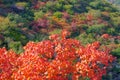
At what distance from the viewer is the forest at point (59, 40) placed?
45.7 ft

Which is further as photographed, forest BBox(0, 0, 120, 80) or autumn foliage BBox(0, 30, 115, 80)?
forest BBox(0, 0, 120, 80)

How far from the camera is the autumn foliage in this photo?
13312 mm

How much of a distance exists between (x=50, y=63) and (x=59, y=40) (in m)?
2.90

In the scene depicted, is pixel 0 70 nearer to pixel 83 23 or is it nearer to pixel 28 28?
pixel 28 28

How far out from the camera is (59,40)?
16.6 m

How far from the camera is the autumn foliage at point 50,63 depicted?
13.3 meters

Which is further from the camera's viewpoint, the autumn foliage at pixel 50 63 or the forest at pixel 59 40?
the forest at pixel 59 40

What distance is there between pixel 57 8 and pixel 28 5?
329 centimetres

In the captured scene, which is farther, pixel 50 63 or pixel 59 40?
pixel 59 40

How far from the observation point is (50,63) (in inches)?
545

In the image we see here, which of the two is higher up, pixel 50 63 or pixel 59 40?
pixel 50 63

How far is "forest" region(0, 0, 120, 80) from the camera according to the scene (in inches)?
549

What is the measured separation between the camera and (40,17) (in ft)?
108

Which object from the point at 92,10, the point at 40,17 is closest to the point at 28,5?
the point at 40,17
